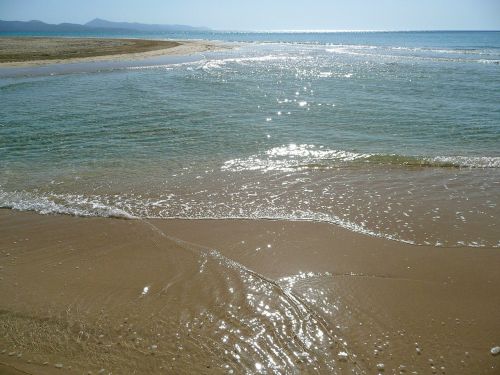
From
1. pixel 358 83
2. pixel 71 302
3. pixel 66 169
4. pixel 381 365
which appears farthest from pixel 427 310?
pixel 358 83

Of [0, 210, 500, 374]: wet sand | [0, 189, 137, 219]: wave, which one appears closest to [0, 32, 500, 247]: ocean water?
[0, 189, 137, 219]: wave

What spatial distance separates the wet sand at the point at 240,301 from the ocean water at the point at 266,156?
0.96m

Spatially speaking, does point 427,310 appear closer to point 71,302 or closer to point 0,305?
point 71,302

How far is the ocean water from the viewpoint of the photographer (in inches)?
348

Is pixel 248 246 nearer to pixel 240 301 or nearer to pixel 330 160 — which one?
pixel 240 301

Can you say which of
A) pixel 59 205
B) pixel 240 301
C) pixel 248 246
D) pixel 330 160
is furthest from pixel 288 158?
pixel 240 301

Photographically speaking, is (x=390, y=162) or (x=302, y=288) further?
(x=390, y=162)

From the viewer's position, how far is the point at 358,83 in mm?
28281

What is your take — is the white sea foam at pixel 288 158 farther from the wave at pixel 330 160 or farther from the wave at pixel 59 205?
the wave at pixel 59 205

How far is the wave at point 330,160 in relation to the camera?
11.6 metres

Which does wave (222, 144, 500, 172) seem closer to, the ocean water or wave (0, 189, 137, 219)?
the ocean water

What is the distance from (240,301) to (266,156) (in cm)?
725

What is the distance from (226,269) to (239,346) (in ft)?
5.86

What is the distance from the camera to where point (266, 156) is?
1245 centimetres
